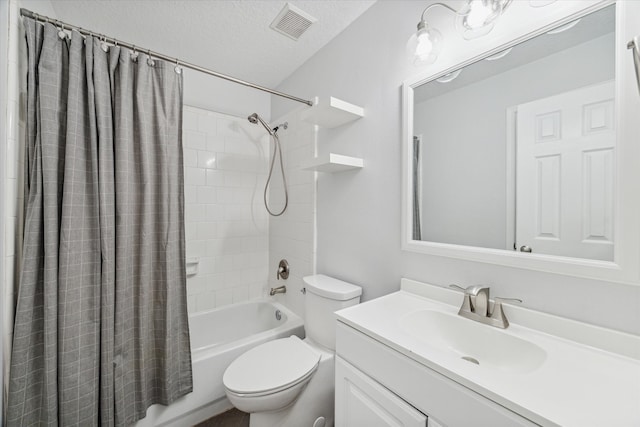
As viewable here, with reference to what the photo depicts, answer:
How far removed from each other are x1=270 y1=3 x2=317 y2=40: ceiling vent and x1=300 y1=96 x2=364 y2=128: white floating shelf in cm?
53

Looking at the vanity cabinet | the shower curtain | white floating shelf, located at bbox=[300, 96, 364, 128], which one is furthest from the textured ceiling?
the vanity cabinet

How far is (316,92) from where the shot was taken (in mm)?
1877

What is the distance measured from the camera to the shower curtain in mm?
1016

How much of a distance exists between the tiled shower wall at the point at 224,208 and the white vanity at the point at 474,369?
60.5 inches

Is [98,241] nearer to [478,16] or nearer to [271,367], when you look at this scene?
[271,367]

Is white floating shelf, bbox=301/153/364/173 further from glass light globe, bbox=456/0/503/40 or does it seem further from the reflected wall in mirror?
glass light globe, bbox=456/0/503/40

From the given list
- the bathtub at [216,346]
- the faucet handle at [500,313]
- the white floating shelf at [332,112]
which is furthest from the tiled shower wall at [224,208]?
the faucet handle at [500,313]

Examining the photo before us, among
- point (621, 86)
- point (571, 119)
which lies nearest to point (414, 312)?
point (571, 119)

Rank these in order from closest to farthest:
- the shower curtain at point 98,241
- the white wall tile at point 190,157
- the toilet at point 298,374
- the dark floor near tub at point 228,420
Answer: the shower curtain at point 98,241 < the toilet at point 298,374 < the dark floor near tub at point 228,420 < the white wall tile at point 190,157

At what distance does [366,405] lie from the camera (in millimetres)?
876

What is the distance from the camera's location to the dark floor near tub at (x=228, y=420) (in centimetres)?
151

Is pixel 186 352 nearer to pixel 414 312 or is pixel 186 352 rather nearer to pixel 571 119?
pixel 414 312

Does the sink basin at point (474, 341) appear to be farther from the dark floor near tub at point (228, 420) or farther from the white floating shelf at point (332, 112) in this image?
the dark floor near tub at point (228, 420)

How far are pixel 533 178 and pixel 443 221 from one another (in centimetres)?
36
